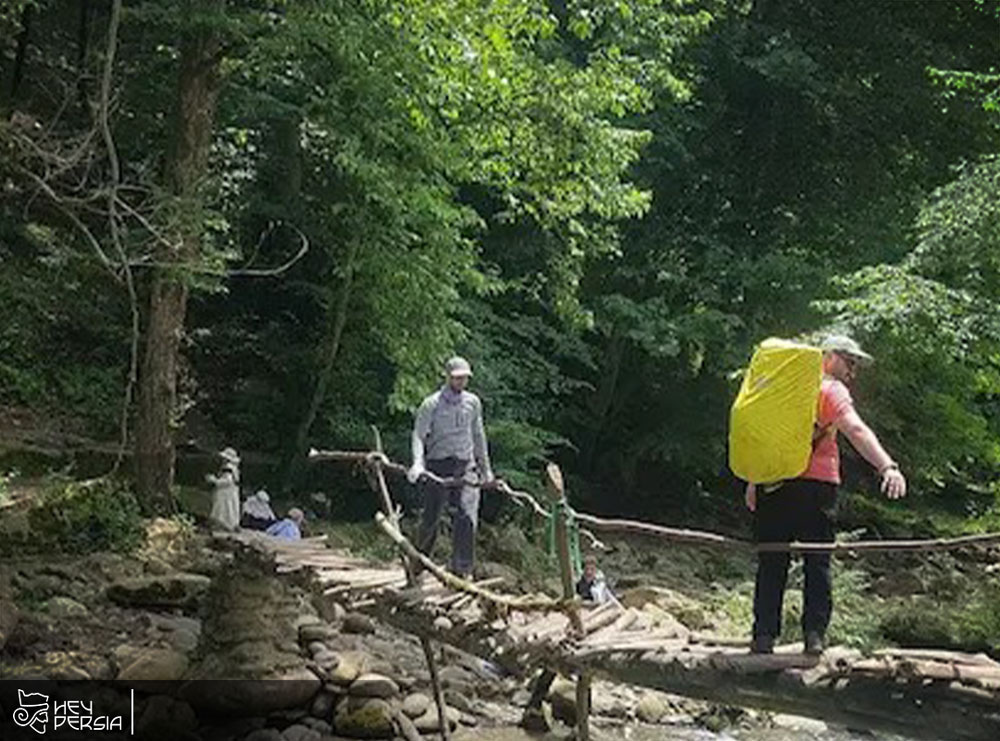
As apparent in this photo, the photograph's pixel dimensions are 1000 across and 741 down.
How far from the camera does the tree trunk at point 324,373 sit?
12.1 m

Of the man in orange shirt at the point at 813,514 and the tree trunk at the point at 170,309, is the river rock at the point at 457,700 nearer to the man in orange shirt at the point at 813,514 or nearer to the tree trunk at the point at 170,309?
the tree trunk at the point at 170,309

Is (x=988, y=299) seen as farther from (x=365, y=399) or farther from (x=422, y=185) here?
(x=365, y=399)

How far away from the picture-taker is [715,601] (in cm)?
1175

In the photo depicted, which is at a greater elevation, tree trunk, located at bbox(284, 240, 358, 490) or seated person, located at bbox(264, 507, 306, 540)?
tree trunk, located at bbox(284, 240, 358, 490)

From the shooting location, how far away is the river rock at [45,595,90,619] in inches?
→ 308

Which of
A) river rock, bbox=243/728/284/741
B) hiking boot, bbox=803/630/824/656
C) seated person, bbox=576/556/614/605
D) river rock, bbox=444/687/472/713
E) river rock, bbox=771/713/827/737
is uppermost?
hiking boot, bbox=803/630/824/656

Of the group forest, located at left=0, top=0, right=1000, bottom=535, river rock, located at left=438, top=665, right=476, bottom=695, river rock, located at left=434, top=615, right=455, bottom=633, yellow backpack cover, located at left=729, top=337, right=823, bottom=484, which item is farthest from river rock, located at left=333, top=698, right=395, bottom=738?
yellow backpack cover, located at left=729, top=337, right=823, bottom=484

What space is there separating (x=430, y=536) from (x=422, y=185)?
15.7ft

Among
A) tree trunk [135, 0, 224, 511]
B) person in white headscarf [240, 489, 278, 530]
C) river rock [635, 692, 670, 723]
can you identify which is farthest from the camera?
person in white headscarf [240, 489, 278, 530]

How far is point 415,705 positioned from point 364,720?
1.81ft

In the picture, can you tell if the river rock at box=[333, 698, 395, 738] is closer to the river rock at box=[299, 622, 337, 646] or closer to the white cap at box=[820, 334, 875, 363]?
the river rock at box=[299, 622, 337, 646]

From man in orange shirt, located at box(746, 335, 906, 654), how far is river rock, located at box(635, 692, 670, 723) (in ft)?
15.6

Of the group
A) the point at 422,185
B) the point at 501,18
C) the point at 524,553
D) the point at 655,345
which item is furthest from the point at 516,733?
the point at 655,345

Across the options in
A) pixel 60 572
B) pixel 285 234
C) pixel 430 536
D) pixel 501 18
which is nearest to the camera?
pixel 430 536
